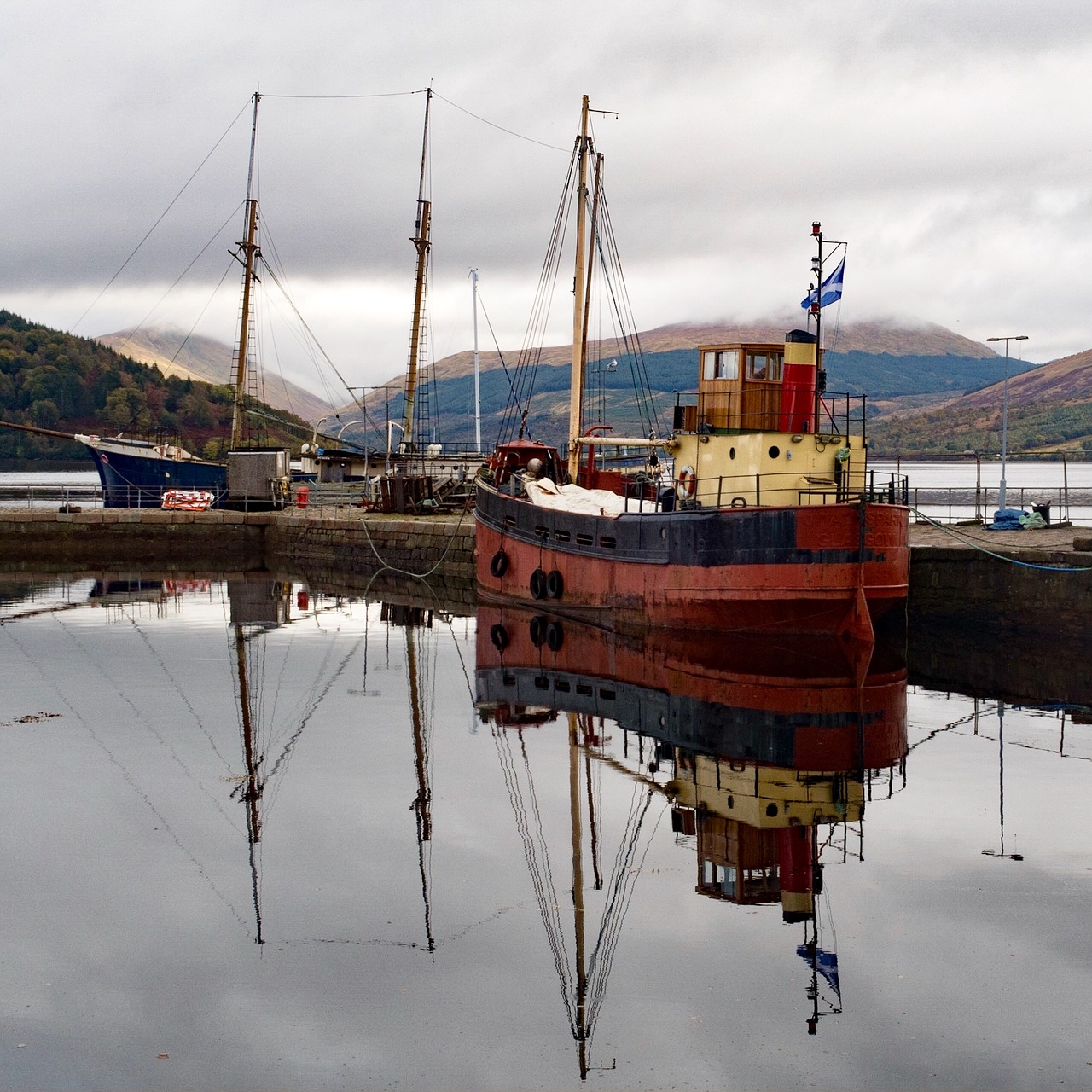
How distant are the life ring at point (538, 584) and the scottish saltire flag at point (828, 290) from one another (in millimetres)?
8337

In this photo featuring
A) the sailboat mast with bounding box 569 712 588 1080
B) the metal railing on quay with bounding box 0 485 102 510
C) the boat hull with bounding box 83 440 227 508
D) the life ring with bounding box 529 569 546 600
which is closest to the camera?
the sailboat mast with bounding box 569 712 588 1080

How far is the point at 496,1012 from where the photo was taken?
9.02m

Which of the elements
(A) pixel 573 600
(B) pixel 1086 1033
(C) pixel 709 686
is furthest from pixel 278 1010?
(A) pixel 573 600

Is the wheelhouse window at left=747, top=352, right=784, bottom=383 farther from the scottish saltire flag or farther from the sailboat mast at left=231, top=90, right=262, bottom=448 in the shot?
the sailboat mast at left=231, top=90, right=262, bottom=448

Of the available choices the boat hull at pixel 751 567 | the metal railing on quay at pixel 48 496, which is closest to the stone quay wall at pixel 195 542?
the metal railing on quay at pixel 48 496

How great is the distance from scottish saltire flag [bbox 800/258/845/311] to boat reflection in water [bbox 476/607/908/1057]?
6240mm

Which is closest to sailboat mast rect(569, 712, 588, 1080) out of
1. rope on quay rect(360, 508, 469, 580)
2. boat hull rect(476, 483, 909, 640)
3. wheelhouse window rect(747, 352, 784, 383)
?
boat hull rect(476, 483, 909, 640)

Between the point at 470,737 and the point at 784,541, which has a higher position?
the point at 784,541

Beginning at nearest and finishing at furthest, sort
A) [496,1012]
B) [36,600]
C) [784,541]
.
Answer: [496,1012]
[784,541]
[36,600]

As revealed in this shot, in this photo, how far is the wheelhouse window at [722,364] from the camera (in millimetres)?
26031

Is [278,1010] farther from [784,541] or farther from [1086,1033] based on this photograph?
[784,541]

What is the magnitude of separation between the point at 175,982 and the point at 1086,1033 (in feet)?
20.0

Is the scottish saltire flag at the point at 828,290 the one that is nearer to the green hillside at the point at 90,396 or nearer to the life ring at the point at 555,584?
the life ring at the point at 555,584

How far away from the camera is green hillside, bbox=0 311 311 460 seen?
456 ft
